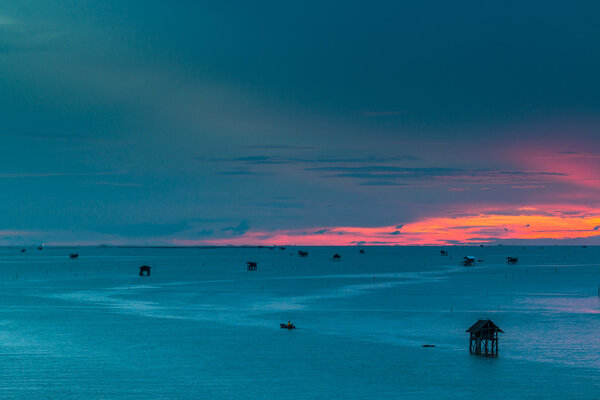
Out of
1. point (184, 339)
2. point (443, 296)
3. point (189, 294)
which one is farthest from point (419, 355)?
point (189, 294)

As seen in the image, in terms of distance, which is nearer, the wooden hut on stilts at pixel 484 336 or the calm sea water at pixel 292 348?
the calm sea water at pixel 292 348

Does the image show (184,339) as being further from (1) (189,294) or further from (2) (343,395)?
(1) (189,294)

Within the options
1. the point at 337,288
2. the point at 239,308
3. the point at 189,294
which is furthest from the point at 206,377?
the point at 337,288

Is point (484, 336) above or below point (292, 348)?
above

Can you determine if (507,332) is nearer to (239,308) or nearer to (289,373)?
(289,373)

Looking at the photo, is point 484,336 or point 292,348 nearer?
point 484,336

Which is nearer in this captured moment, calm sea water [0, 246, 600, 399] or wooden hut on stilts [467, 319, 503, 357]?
calm sea water [0, 246, 600, 399]

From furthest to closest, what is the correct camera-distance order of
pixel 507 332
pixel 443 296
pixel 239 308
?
pixel 443 296, pixel 239 308, pixel 507 332

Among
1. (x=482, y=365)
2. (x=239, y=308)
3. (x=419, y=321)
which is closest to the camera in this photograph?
(x=482, y=365)

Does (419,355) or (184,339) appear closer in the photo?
(419,355)
